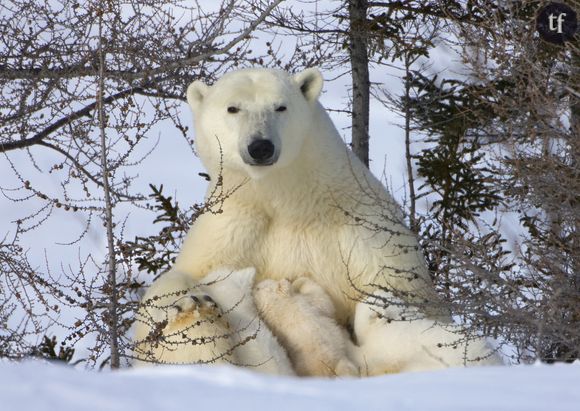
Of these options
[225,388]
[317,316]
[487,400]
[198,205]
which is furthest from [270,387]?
[198,205]

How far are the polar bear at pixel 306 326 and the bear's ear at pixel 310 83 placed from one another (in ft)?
3.58

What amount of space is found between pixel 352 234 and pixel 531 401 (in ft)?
12.0

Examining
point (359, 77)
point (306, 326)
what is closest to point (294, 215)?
point (306, 326)

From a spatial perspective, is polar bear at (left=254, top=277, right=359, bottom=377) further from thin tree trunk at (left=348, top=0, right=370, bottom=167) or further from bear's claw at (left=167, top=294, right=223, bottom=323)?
thin tree trunk at (left=348, top=0, right=370, bottom=167)

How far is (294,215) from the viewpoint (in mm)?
5930

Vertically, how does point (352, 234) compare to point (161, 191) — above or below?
below

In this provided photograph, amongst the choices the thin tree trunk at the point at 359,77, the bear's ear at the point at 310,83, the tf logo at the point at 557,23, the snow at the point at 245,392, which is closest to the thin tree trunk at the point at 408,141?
the thin tree trunk at the point at 359,77

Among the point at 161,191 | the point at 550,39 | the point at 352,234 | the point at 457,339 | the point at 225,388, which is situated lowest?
the point at 225,388

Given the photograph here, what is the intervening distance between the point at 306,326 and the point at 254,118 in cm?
117

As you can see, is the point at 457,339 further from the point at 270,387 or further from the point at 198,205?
the point at 270,387

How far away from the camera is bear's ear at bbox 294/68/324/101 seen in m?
6.14

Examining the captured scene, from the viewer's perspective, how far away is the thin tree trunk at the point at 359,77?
33.4ft

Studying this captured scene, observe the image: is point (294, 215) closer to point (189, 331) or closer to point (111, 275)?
point (189, 331)

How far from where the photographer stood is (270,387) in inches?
92.3
